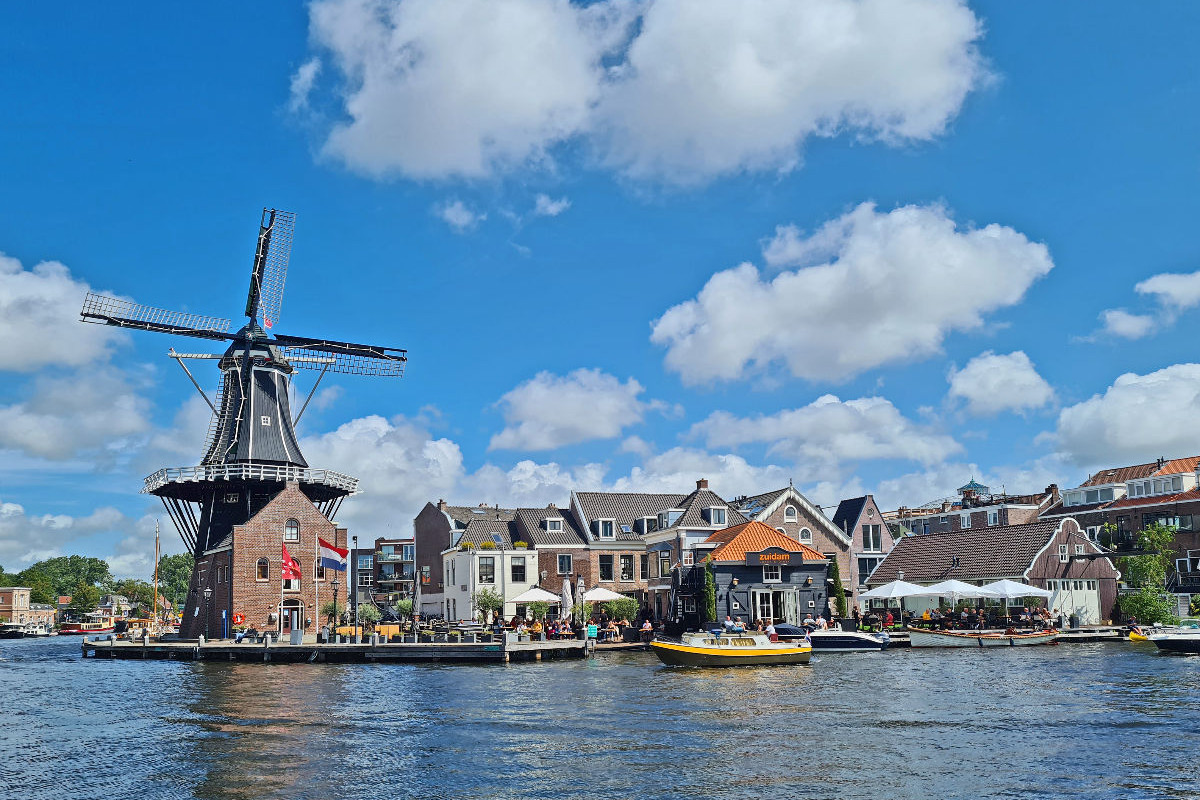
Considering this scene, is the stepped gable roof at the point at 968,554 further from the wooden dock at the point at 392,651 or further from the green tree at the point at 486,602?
the wooden dock at the point at 392,651

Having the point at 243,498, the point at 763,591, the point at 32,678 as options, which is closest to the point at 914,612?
the point at 763,591

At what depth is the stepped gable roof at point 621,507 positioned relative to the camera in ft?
268

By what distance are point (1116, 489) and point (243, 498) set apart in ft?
218

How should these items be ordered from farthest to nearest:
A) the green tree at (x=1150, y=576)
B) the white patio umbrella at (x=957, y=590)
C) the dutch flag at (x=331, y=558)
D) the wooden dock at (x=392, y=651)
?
the green tree at (x=1150, y=576)
the white patio umbrella at (x=957, y=590)
the dutch flag at (x=331, y=558)
the wooden dock at (x=392, y=651)

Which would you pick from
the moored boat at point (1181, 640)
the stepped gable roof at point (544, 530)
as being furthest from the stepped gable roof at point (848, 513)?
the moored boat at point (1181, 640)

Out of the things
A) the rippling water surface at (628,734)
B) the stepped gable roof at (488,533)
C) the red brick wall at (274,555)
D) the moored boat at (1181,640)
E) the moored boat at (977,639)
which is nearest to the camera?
the rippling water surface at (628,734)

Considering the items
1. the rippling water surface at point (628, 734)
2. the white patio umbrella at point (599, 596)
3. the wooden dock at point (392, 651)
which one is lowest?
the rippling water surface at point (628, 734)

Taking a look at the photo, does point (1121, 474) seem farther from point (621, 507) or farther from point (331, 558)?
point (331, 558)

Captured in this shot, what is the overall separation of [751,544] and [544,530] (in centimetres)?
2057

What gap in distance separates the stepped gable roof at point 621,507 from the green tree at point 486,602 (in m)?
8.81

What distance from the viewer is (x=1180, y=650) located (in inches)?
2064

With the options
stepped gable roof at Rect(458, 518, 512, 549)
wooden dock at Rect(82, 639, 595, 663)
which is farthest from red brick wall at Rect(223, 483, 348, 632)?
stepped gable roof at Rect(458, 518, 512, 549)

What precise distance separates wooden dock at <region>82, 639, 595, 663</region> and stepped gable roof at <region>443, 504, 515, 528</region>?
95.6ft

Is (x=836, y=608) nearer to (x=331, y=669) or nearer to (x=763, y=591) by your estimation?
(x=763, y=591)
